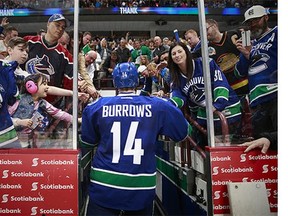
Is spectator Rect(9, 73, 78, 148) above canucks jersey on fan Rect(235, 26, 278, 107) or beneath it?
beneath

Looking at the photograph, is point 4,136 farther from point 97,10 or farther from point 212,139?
point 97,10

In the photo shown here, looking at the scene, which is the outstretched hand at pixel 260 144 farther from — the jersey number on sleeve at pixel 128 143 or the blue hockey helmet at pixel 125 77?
the blue hockey helmet at pixel 125 77

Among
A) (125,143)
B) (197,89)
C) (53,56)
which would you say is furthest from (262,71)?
(53,56)

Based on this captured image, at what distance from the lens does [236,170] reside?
2.13 metres

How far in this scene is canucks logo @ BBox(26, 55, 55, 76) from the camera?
6.89 ft

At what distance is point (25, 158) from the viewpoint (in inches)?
80.8

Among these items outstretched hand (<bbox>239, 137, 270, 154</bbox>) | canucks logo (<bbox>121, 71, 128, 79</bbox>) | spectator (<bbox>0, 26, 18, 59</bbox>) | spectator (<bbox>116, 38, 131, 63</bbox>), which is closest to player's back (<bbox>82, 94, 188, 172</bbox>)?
canucks logo (<bbox>121, 71, 128, 79</bbox>)

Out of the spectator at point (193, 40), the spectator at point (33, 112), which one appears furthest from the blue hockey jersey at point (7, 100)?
the spectator at point (193, 40)

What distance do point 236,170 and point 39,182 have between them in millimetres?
1207

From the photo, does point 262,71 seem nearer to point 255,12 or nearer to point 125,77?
point 255,12

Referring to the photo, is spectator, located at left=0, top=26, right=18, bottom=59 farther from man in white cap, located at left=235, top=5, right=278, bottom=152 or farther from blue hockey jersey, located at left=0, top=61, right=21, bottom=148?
man in white cap, located at left=235, top=5, right=278, bottom=152

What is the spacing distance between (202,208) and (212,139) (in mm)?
629

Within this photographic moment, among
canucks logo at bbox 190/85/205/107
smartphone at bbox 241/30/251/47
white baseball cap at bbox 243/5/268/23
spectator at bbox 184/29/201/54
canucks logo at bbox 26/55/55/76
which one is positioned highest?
white baseball cap at bbox 243/5/268/23

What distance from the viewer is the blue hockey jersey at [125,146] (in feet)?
6.73
